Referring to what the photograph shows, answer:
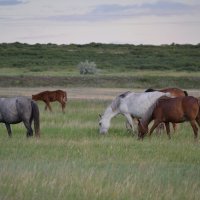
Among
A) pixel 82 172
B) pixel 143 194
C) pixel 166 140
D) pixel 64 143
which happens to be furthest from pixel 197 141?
pixel 143 194

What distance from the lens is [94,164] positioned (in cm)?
A: 1144

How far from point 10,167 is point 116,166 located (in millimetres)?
2248

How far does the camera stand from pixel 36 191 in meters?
8.04

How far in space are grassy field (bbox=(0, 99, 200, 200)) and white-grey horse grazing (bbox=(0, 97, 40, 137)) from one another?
0.52 m

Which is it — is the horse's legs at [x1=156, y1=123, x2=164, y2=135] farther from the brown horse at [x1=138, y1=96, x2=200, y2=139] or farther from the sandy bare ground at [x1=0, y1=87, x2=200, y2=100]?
the sandy bare ground at [x1=0, y1=87, x2=200, y2=100]

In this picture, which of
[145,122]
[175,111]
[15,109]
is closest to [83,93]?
[145,122]

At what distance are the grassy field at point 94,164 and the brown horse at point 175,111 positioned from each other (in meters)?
0.49

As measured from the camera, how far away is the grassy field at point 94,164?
8203 millimetres

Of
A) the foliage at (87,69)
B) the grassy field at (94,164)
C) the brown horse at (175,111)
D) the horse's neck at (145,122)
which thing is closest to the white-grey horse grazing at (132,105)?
the grassy field at (94,164)

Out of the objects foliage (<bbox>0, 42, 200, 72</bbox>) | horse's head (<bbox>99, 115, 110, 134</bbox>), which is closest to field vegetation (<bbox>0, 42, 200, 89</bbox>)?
foliage (<bbox>0, 42, 200, 72</bbox>)

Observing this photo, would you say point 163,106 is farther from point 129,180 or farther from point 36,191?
point 36,191

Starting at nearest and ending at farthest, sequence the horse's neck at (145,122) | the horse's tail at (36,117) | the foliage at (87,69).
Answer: the horse's tail at (36,117), the horse's neck at (145,122), the foliage at (87,69)

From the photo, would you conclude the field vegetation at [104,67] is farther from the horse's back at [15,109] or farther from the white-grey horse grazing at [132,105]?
the horse's back at [15,109]

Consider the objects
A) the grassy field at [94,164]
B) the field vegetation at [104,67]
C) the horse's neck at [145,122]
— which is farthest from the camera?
the field vegetation at [104,67]
